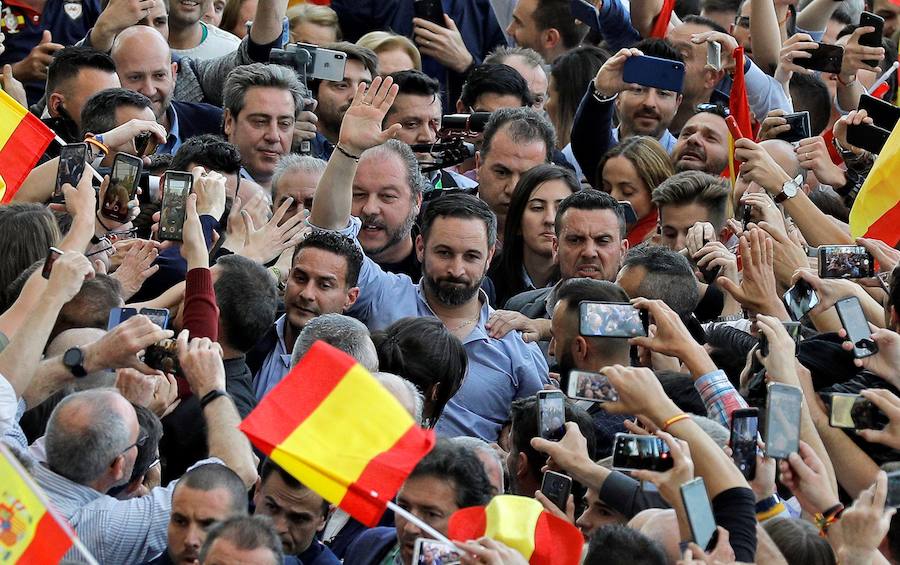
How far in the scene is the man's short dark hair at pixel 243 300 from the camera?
7387 millimetres

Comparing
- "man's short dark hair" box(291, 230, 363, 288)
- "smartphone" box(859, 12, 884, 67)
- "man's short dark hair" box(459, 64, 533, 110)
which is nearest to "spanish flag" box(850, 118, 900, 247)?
"smartphone" box(859, 12, 884, 67)

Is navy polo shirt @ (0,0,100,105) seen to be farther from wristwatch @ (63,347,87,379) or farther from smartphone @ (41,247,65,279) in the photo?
wristwatch @ (63,347,87,379)

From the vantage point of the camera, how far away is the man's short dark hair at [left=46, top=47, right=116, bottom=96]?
956cm

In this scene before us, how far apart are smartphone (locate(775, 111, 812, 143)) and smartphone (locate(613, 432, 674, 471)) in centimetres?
456

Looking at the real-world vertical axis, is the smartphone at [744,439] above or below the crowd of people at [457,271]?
above

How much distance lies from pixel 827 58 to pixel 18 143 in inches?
184

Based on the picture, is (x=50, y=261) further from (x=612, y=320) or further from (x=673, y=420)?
(x=673, y=420)

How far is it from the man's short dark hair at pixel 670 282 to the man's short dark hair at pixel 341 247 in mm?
1261

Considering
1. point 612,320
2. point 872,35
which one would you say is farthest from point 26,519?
point 872,35

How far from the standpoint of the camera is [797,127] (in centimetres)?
984

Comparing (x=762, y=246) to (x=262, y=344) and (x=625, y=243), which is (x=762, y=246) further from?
(x=262, y=344)

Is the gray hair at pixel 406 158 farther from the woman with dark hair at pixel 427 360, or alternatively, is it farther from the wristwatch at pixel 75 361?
the wristwatch at pixel 75 361

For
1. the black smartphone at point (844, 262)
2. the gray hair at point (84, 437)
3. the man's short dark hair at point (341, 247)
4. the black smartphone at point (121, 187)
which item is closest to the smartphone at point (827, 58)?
the black smartphone at point (844, 262)

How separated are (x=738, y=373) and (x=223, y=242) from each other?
264 cm
